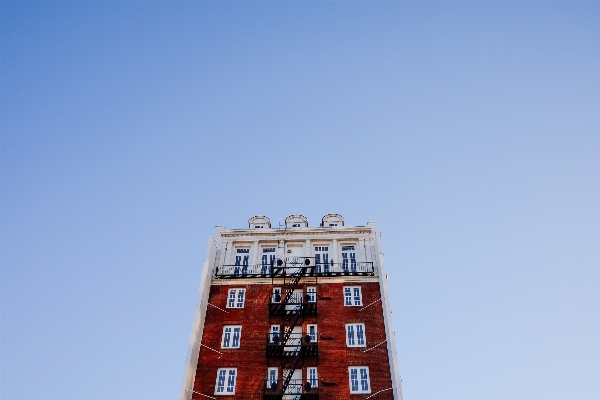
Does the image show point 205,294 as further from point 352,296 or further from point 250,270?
point 352,296

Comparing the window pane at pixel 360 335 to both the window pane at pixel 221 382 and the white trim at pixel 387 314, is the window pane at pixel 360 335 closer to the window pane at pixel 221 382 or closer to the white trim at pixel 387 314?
the white trim at pixel 387 314

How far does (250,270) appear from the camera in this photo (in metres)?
48.3

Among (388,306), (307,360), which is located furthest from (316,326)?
(388,306)

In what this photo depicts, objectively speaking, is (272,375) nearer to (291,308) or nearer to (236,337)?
(236,337)

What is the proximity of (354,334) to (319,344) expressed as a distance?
9.18ft

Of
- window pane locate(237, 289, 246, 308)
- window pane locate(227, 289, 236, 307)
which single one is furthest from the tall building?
window pane locate(237, 289, 246, 308)

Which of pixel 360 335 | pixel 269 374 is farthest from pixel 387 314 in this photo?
pixel 269 374

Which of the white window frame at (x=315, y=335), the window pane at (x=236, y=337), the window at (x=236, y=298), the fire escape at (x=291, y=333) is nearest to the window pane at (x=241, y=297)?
the window at (x=236, y=298)

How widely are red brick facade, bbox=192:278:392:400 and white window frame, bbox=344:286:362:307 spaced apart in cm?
30

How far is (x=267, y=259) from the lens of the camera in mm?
49344

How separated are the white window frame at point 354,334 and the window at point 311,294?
3624 mm

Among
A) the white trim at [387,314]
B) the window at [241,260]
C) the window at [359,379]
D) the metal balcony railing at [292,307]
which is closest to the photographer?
the white trim at [387,314]

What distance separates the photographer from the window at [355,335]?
4241cm

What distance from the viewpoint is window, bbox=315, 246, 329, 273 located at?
157ft
